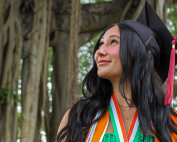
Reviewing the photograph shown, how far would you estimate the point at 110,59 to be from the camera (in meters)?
1.46

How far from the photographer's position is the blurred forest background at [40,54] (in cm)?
300

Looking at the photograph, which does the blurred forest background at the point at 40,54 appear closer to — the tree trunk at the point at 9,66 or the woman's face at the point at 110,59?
the tree trunk at the point at 9,66

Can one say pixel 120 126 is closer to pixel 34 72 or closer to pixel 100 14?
pixel 34 72

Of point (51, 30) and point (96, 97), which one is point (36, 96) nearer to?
point (51, 30)

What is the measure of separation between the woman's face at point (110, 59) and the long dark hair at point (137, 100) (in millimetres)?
27

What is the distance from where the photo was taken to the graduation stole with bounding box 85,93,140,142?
4.48 ft

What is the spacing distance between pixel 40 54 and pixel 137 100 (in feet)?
6.20

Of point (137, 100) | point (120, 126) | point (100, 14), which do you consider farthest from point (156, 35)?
point (100, 14)

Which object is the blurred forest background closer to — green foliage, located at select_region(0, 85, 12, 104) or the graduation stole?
green foliage, located at select_region(0, 85, 12, 104)

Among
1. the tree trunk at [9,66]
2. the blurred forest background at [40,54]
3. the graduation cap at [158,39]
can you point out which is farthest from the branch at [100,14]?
the graduation cap at [158,39]

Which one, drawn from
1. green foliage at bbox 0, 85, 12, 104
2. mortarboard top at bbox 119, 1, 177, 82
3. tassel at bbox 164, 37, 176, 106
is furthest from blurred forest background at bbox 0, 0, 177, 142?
tassel at bbox 164, 37, 176, 106

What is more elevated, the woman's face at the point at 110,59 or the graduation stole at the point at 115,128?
the woman's face at the point at 110,59

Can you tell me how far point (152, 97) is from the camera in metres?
1.48

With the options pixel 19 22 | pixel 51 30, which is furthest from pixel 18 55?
pixel 51 30
